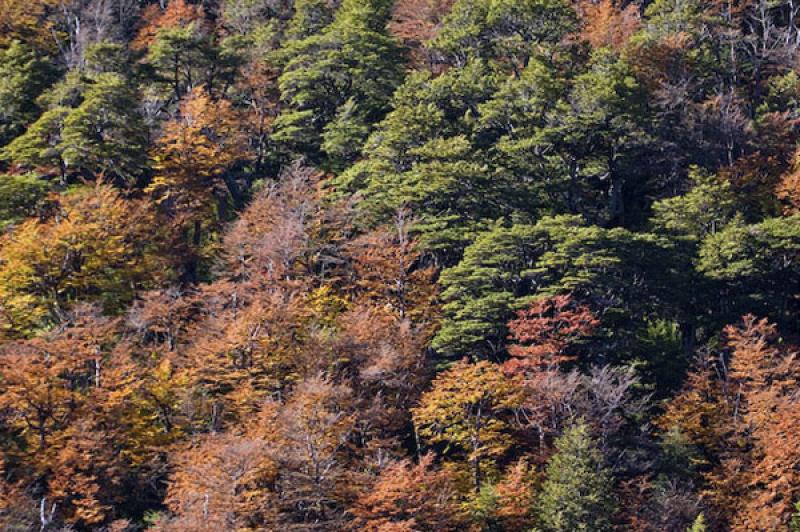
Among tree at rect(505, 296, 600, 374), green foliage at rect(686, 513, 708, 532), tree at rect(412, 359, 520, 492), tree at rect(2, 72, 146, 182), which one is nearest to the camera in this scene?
green foliage at rect(686, 513, 708, 532)

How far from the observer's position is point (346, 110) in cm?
4909

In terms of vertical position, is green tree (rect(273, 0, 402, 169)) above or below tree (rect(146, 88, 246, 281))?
above

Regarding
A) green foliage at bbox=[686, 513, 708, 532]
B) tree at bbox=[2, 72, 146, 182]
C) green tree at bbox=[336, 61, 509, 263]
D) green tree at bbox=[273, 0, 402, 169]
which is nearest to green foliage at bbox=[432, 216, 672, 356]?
green tree at bbox=[336, 61, 509, 263]

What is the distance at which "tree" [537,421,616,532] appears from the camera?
29.7m

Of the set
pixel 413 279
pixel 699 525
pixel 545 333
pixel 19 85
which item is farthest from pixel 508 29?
pixel 699 525

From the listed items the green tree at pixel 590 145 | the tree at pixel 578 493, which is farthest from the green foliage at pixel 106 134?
the tree at pixel 578 493

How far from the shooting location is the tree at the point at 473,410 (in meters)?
32.3

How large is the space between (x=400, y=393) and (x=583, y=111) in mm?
16786

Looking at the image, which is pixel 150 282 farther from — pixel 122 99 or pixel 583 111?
pixel 583 111

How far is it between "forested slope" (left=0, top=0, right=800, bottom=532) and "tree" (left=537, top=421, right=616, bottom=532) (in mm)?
95

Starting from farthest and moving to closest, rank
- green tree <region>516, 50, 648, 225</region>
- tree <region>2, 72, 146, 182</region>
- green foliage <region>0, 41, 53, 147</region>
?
green foliage <region>0, 41, 53, 147</region> < tree <region>2, 72, 146, 182</region> < green tree <region>516, 50, 648, 225</region>

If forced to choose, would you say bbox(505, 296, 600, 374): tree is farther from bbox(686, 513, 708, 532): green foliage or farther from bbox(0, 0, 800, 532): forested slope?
bbox(686, 513, 708, 532): green foliage

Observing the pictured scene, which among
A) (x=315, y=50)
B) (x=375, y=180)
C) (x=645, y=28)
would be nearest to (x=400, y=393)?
(x=375, y=180)

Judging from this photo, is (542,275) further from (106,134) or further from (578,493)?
(106,134)
